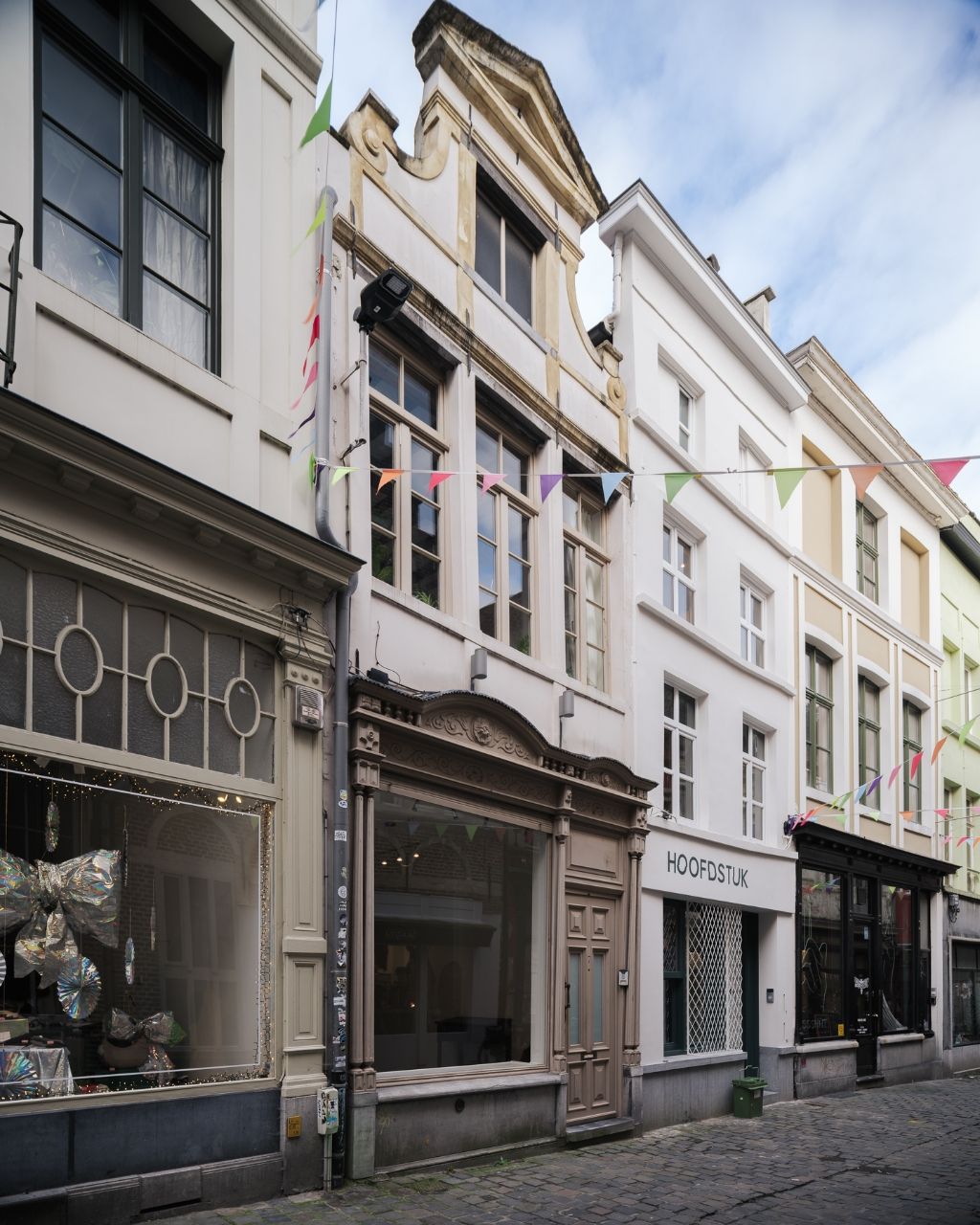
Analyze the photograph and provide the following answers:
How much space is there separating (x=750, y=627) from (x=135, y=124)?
1155cm

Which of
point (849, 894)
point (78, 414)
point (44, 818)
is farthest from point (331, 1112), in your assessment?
point (849, 894)

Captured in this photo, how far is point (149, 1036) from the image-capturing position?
7.48m

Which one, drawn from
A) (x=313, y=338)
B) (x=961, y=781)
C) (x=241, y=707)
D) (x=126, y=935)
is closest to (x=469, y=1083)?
(x=126, y=935)

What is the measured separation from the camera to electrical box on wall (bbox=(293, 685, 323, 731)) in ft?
28.2

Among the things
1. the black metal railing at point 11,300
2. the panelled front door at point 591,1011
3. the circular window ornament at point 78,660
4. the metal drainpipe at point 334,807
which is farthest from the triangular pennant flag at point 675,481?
the black metal railing at point 11,300

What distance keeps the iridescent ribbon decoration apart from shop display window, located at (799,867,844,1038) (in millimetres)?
11686

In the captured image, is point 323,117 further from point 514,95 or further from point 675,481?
point 514,95

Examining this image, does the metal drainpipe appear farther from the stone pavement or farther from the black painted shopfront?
the black painted shopfront

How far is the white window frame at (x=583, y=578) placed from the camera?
12898 mm

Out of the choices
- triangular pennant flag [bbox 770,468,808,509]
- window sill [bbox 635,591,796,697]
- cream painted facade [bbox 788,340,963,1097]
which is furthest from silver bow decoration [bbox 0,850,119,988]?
cream painted facade [bbox 788,340,963,1097]

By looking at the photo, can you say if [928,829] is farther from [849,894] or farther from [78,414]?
[78,414]

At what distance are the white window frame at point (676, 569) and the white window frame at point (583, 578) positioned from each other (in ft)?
4.27

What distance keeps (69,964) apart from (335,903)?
219 centimetres

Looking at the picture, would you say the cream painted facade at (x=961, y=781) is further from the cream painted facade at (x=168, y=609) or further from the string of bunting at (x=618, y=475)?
the cream painted facade at (x=168, y=609)
